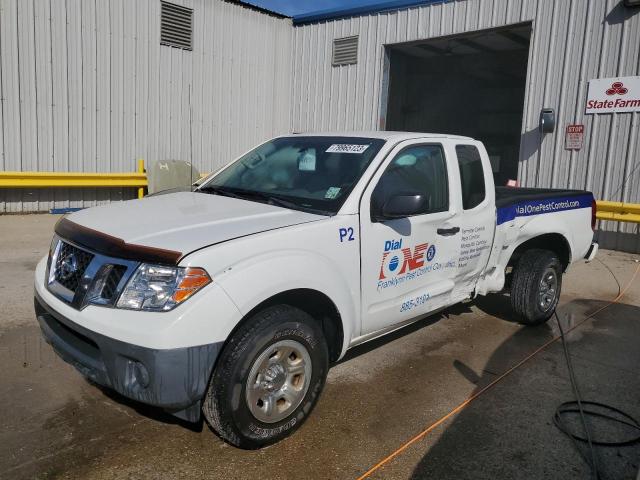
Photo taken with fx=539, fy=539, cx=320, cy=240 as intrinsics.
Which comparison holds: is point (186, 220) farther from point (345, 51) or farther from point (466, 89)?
point (466, 89)

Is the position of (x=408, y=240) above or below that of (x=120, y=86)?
below

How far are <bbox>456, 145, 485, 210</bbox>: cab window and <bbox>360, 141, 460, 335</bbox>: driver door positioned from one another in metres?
0.22

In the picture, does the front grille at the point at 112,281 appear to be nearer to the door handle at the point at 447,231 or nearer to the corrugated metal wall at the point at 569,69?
the door handle at the point at 447,231

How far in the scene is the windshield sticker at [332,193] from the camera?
11.4 ft

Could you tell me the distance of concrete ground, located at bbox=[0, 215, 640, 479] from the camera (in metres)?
2.88

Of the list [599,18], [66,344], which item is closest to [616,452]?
[66,344]

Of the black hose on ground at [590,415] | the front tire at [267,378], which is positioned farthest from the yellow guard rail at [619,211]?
the front tire at [267,378]

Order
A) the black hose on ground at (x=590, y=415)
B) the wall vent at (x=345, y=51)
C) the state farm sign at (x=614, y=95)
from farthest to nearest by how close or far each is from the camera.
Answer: the wall vent at (x=345, y=51) < the state farm sign at (x=614, y=95) < the black hose on ground at (x=590, y=415)

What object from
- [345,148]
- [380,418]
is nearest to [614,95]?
[345,148]

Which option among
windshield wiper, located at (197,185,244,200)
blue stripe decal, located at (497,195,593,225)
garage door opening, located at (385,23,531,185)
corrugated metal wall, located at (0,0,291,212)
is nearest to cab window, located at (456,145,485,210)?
blue stripe decal, located at (497,195,593,225)

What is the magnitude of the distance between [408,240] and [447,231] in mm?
493

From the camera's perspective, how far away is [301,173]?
12.7 ft

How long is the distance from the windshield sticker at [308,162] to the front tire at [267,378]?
1.23 metres

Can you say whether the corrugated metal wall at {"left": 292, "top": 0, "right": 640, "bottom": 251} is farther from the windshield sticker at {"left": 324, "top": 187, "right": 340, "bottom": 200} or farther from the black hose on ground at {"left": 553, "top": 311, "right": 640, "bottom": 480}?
the windshield sticker at {"left": 324, "top": 187, "right": 340, "bottom": 200}
